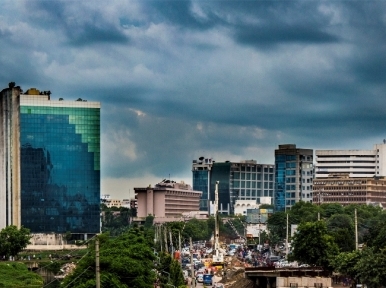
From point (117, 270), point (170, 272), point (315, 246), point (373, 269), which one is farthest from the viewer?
point (315, 246)

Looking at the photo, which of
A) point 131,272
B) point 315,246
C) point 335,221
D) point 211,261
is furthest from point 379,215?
point 131,272

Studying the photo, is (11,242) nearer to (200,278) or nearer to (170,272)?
(200,278)

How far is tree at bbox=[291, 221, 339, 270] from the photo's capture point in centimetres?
11012

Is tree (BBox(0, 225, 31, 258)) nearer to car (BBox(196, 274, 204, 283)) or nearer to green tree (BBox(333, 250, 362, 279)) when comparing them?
car (BBox(196, 274, 204, 283))

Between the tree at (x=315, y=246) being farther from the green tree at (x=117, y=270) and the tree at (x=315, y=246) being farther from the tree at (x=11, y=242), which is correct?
the tree at (x=11, y=242)

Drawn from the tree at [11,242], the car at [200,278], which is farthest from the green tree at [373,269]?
the tree at [11,242]

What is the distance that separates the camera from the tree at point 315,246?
110 meters

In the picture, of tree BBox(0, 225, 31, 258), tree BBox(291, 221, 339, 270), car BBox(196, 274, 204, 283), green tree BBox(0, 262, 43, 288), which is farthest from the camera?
tree BBox(0, 225, 31, 258)

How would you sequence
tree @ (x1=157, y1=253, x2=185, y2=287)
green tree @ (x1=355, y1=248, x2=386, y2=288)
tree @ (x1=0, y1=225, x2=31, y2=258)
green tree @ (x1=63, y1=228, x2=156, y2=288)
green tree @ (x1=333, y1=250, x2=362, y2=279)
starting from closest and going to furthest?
1. green tree @ (x1=63, y1=228, x2=156, y2=288)
2. green tree @ (x1=355, y1=248, x2=386, y2=288)
3. green tree @ (x1=333, y1=250, x2=362, y2=279)
4. tree @ (x1=157, y1=253, x2=185, y2=287)
5. tree @ (x1=0, y1=225, x2=31, y2=258)

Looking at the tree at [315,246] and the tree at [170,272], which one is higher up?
the tree at [315,246]

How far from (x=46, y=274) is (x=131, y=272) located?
65887 mm

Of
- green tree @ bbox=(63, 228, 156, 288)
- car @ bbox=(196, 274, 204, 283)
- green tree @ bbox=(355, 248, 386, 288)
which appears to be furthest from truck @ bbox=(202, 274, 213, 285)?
green tree @ bbox=(355, 248, 386, 288)

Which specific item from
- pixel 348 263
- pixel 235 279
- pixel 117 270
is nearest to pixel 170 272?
pixel 117 270

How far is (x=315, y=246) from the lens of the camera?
110812mm
